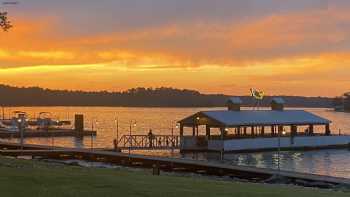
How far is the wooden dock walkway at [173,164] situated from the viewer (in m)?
37.3

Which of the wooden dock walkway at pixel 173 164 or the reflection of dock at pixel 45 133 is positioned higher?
the reflection of dock at pixel 45 133

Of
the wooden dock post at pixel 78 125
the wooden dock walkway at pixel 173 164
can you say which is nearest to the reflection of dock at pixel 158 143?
the wooden dock walkway at pixel 173 164

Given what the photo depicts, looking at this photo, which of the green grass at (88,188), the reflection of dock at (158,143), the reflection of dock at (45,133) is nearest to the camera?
the green grass at (88,188)

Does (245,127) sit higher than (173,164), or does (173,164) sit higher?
(245,127)

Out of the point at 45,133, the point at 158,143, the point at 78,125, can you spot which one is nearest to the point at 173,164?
the point at 158,143

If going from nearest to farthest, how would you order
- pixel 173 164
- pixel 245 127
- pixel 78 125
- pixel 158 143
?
pixel 173 164, pixel 245 127, pixel 158 143, pixel 78 125

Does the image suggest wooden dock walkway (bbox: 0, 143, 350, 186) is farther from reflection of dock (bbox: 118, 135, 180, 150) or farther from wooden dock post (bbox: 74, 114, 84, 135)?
wooden dock post (bbox: 74, 114, 84, 135)

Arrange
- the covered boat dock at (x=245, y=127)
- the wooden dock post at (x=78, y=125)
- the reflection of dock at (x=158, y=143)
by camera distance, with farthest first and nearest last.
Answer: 1. the wooden dock post at (x=78, y=125)
2. the reflection of dock at (x=158, y=143)
3. the covered boat dock at (x=245, y=127)

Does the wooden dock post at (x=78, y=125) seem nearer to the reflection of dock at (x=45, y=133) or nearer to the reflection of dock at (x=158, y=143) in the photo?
the reflection of dock at (x=45, y=133)

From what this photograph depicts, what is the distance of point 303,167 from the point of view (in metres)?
56.2

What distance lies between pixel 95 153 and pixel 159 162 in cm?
917

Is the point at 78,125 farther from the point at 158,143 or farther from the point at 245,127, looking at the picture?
the point at 245,127

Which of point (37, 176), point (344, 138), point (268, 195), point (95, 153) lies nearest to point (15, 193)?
point (37, 176)

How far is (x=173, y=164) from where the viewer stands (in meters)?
47.2
